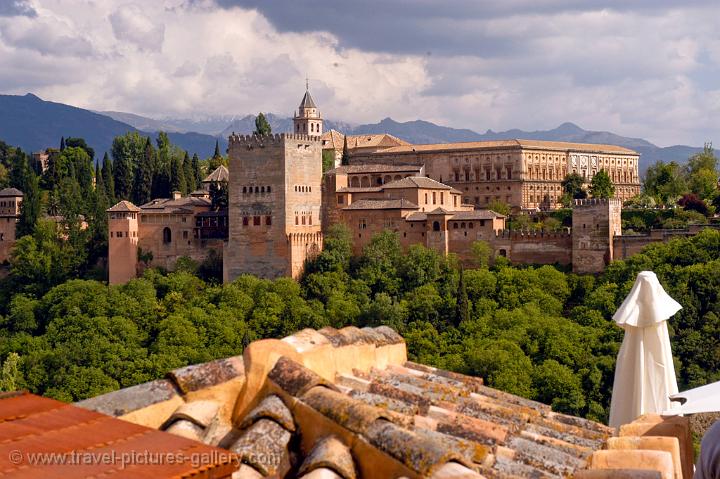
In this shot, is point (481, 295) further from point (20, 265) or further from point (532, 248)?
point (20, 265)

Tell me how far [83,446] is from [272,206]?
45.3 m

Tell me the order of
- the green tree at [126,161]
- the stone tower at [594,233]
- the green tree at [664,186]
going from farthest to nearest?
the green tree at [126,161] < the green tree at [664,186] < the stone tower at [594,233]

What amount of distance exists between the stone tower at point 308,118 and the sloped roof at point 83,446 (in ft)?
265

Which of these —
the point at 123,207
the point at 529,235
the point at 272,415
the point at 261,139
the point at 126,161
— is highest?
the point at 126,161

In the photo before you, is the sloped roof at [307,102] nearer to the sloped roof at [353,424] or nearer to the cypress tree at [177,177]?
the cypress tree at [177,177]

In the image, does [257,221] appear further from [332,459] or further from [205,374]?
[332,459]

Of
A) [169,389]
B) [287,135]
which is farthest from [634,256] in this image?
[169,389]

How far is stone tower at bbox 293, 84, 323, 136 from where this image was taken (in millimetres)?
86750

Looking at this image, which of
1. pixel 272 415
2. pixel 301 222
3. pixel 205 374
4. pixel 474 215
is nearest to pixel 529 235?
pixel 474 215

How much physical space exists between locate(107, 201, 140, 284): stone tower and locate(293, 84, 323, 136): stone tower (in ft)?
109

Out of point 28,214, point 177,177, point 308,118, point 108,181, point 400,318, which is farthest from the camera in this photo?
point 308,118

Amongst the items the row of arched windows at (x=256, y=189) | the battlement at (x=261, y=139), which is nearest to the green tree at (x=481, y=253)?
the battlement at (x=261, y=139)

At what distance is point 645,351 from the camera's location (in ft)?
40.3

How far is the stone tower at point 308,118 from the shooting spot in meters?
86.8
